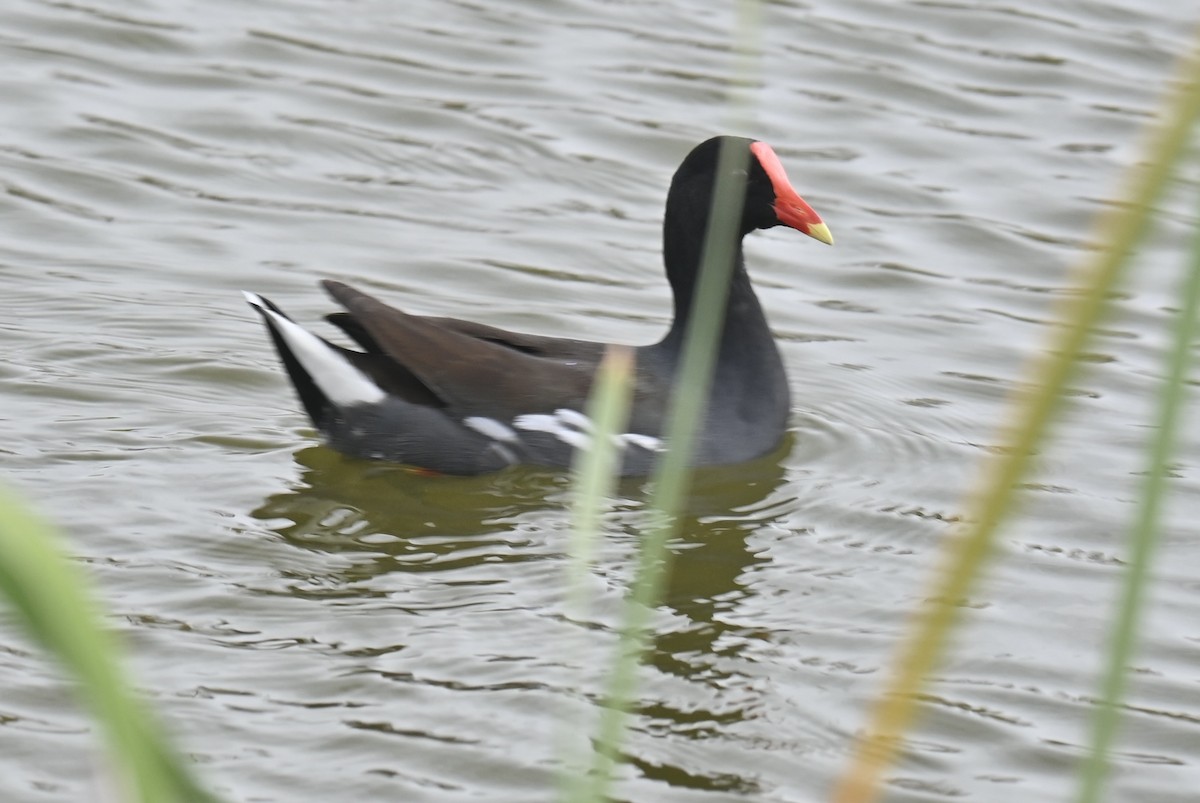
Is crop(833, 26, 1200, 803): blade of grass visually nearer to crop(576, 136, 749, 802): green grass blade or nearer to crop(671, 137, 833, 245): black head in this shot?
crop(576, 136, 749, 802): green grass blade

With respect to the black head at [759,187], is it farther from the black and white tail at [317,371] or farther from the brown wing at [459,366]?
the black and white tail at [317,371]

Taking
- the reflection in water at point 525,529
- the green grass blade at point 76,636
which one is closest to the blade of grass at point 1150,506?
the green grass blade at point 76,636

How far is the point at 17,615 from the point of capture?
0.89 meters

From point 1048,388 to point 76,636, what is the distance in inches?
19.6

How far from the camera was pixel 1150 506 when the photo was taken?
954 mm

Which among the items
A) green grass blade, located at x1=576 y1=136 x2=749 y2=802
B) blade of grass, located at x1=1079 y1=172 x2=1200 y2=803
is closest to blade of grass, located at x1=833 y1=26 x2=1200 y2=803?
blade of grass, located at x1=1079 y1=172 x2=1200 y2=803

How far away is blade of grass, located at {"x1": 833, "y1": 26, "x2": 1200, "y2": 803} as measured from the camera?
877 mm

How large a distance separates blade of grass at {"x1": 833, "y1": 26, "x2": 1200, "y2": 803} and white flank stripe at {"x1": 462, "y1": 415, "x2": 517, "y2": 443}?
4.33m

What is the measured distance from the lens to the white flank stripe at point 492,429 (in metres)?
5.29

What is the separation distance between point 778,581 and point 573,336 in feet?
6.94

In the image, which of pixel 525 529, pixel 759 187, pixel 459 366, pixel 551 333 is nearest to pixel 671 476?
pixel 525 529

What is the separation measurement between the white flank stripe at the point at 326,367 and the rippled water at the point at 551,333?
24 cm

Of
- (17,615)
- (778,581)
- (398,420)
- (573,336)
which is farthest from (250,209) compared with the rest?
(17,615)

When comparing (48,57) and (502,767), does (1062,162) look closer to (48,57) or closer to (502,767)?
(48,57)
